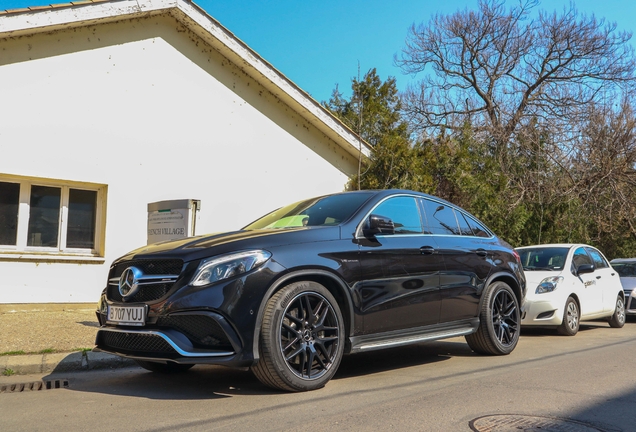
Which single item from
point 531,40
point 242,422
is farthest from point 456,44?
point 242,422

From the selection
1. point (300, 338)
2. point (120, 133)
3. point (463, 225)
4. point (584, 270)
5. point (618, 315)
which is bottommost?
point (618, 315)

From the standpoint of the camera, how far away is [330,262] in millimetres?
5266

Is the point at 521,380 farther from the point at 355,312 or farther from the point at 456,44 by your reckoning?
the point at 456,44

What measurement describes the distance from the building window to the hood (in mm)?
5405

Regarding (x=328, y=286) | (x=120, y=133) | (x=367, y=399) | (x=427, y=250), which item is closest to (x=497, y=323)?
(x=427, y=250)

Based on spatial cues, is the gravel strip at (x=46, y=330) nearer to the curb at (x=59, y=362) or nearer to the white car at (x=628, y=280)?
the curb at (x=59, y=362)

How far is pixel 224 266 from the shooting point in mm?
4789

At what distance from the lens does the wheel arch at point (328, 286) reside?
486 centimetres

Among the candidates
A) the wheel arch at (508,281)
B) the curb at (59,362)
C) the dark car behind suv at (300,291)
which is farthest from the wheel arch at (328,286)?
the curb at (59,362)

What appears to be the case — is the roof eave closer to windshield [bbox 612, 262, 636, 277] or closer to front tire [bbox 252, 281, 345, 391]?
windshield [bbox 612, 262, 636, 277]

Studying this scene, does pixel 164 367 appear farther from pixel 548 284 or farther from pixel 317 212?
pixel 548 284

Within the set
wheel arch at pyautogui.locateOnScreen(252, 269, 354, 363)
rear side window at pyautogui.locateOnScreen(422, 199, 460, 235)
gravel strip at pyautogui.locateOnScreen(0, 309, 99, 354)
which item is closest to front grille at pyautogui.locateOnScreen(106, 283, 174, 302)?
wheel arch at pyautogui.locateOnScreen(252, 269, 354, 363)

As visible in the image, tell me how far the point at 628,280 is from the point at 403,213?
335 inches

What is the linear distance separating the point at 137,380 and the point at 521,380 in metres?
3.46
